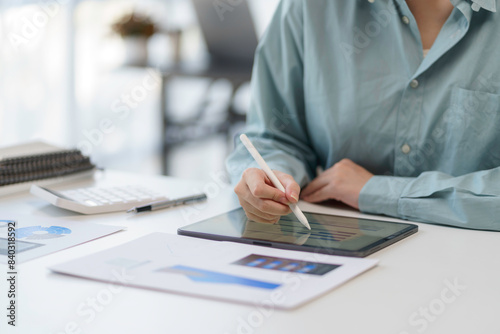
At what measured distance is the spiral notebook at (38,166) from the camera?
4.02 feet

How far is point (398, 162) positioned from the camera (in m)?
1.26

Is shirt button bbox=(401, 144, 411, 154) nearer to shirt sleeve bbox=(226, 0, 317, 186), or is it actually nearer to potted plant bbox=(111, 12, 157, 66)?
shirt sleeve bbox=(226, 0, 317, 186)

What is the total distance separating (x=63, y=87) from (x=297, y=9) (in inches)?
117

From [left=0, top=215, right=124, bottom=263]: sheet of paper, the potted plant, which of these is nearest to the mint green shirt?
[left=0, top=215, right=124, bottom=263]: sheet of paper

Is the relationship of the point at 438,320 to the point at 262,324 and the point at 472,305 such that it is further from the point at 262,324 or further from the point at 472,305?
the point at 262,324

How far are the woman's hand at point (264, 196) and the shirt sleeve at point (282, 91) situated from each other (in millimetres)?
306

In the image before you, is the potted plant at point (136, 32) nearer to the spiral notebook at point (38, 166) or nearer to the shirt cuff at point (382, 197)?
the spiral notebook at point (38, 166)

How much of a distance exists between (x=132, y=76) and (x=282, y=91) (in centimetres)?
305

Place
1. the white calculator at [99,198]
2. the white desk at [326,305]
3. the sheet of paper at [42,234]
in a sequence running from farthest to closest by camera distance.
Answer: the white calculator at [99,198] < the sheet of paper at [42,234] < the white desk at [326,305]

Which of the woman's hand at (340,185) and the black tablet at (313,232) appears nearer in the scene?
the black tablet at (313,232)

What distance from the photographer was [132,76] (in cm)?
423

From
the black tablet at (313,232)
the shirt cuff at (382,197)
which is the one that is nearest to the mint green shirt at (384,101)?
the shirt cuff at (382,197)

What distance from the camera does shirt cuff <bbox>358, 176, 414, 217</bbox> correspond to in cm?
108

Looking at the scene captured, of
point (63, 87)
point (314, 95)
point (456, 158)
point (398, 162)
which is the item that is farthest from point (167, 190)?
point (63, 87)
